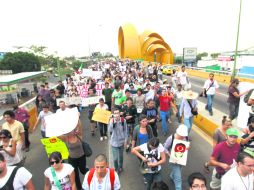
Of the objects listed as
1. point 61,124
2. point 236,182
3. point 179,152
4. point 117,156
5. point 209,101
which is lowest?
point 117,156

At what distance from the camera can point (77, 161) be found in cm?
490

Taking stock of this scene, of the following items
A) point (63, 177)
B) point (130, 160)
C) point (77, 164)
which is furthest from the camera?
point (130, 160)

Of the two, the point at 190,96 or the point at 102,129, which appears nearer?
the point at 190,96

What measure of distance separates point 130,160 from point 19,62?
240ft

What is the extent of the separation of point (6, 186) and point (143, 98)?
5.80 metres

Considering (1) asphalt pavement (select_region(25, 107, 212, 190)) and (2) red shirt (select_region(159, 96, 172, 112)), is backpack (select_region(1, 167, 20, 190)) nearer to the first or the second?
(1) asphalt pavement (select_region(25, 107, 212, 190))

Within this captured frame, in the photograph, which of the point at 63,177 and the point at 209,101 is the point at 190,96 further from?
the point at 63,177

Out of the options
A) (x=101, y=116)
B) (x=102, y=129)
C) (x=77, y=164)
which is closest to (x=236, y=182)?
(x=77, y=164)

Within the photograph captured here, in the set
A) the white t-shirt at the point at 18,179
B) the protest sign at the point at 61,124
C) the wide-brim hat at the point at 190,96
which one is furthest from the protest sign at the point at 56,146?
the wide-brim hat at the point at 190,96

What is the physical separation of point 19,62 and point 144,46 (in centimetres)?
3720

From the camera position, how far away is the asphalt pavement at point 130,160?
5.64 m

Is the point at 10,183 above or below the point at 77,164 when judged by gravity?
above

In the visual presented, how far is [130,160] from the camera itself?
6730 mm

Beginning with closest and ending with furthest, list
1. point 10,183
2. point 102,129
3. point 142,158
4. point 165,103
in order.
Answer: point 10,183, point 142,158, point 165,103, point 102,129
